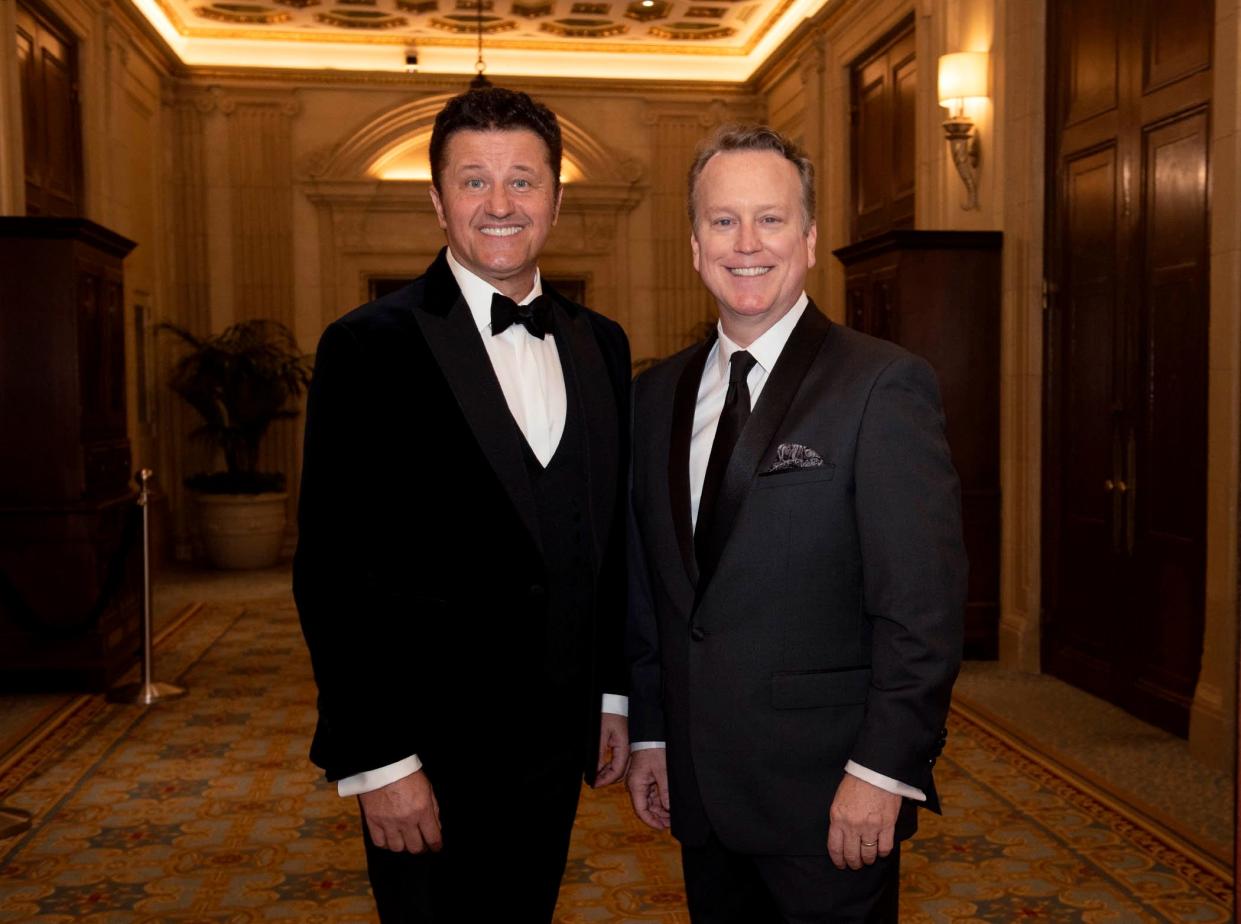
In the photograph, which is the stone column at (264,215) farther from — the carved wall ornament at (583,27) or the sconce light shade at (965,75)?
the sconce light shade at (965,75)

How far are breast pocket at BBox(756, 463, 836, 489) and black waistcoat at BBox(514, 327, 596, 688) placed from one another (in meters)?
0.37

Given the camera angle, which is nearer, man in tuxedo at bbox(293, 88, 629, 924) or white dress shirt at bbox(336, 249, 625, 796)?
man in tuxedo at bbox(293, 88, 629, 924)

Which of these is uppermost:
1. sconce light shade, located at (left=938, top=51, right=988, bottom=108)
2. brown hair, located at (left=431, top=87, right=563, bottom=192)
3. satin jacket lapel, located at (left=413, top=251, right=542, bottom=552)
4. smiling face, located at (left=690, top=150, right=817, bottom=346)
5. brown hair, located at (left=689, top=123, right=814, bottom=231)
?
sconce light shade, located at (left=938, top=51, right=988, bottom=108)

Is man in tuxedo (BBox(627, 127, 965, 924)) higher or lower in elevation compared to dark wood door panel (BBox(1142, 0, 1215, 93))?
lower

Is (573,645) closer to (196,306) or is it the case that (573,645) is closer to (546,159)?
(546,159)

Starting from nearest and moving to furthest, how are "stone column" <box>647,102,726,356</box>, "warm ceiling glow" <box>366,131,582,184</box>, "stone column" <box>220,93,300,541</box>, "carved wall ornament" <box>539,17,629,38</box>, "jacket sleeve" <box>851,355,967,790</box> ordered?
"jacket sleeve" <box>851,355,967,790</box> < "carved wall ornament" <box>539,17,629,38</box> < "stone column" <box>220,93,300,541</box> < "warm ceiling glow" <box>366,131,582,184</box> < "stone column" <box>647,102,726,356</box>

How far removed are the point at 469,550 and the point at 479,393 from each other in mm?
256

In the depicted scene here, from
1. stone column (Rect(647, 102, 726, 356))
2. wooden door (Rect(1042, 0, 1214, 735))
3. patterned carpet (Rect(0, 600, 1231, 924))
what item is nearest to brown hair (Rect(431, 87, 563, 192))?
patterned carpet (Rect(0, 600, 1231, 924))

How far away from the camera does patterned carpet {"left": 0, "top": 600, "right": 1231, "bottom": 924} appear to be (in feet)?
11.3

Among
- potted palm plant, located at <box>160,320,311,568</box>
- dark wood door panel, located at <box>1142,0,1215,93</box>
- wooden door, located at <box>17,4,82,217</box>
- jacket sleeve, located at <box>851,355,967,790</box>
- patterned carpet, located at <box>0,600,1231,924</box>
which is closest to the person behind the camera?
jacket sleeve, located at <box>851,355,967,790</box>

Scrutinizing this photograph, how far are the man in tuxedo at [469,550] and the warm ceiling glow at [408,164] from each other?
970cm

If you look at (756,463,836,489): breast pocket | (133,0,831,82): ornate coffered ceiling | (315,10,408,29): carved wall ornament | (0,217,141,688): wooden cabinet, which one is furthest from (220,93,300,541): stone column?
(756,463,836,489): breast pocket

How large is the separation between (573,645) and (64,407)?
4.83m

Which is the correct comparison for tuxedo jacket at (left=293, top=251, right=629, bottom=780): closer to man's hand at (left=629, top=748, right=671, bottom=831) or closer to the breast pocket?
man's hand at (left=629, top=748, right=671, bottom=831)
